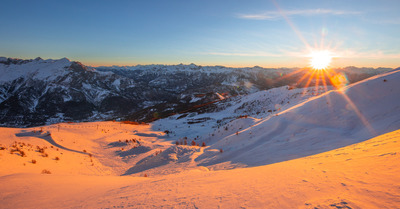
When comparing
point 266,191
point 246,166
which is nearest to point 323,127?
point 246,166

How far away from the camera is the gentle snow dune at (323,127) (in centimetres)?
789

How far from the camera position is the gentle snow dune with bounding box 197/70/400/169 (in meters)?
7.89

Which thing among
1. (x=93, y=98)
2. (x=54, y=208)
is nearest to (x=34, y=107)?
(x=93, y=98)

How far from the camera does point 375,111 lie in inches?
371

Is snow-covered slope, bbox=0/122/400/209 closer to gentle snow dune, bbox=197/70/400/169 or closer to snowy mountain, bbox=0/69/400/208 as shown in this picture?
snowy mountain, bbox=0/69/400/208

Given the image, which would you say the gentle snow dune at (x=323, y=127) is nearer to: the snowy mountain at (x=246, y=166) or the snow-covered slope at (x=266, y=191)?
the snowy mountain at (x=246, y=166)

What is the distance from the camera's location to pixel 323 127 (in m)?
10.0

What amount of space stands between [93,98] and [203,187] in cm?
20924

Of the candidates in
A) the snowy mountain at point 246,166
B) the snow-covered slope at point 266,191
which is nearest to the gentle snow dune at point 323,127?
the snowy mountain at point 246,166

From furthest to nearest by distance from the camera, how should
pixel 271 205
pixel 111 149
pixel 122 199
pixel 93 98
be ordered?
pixel 93 98 → pixel 111 149 → pixel 122 199 → pixel 271 205

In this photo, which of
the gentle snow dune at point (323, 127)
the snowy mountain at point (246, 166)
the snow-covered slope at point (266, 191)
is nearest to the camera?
the snow-covered slope at point (266, 191)

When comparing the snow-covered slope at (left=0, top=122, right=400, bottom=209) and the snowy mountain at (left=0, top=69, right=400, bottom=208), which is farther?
the snowy mountain at (left=0, top=69, right=400, bottom=208)

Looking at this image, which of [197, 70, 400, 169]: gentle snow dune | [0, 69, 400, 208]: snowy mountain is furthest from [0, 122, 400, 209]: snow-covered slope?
[197, 70, 400, 169]: gentle snow dune

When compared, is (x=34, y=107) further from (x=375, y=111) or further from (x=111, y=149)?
(x=375, y=111)
